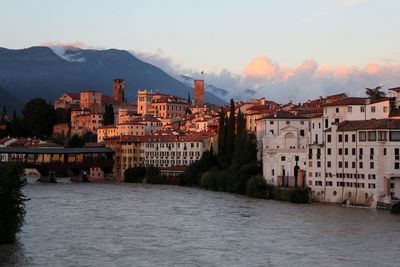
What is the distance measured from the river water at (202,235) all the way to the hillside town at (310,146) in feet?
9.23

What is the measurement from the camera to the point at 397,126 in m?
47.4

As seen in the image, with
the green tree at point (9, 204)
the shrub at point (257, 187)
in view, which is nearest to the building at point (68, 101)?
the shrub at point (257, 187)

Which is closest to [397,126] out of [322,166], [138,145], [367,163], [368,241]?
[367,163]

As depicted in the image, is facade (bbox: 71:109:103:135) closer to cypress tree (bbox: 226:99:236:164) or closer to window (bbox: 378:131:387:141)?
cypress tree (bbox: 226:99:236:164)

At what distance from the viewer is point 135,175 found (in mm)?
84562

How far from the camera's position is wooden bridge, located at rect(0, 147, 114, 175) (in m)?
86.9

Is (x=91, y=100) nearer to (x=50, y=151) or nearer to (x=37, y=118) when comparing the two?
(x=37, y=118)

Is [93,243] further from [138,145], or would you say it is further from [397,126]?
[138,145]

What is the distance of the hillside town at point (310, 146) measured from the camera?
47406 mm

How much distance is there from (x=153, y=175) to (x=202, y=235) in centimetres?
4625

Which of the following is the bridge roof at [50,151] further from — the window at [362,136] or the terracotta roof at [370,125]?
the window at [362,136]

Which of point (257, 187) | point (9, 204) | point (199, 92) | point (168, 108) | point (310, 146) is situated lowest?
point (9, 204)

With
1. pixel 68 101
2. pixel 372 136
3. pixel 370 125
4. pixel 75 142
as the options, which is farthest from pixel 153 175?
pixel 68 101

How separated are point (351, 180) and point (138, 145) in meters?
45.1
